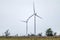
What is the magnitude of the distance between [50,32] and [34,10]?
14.6m

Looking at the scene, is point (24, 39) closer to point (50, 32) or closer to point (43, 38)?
point (43, 38)

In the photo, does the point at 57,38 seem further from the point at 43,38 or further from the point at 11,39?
the point at 11,39

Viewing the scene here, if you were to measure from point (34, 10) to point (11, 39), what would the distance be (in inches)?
422

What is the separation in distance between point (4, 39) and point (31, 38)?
13.2 feet

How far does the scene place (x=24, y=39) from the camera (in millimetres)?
27859

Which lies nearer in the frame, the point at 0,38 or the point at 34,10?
the point at 0,38

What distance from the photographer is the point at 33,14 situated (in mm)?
37312

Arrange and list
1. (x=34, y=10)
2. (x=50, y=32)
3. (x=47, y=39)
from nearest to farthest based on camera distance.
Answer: (x=47, y=39)
(x=34, y=10)
(x=50, y=32)

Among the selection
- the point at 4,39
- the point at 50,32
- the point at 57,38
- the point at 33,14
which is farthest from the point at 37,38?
the point at 50,32

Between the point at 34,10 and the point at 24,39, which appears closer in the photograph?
the point at 24,39

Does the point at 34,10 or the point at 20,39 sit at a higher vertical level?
the point at 34,10

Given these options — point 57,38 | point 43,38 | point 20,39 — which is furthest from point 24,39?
point 57,38

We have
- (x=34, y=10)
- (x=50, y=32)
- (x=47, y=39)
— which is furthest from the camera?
(x=50, y=32)

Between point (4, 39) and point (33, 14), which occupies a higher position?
point (33, 14)
